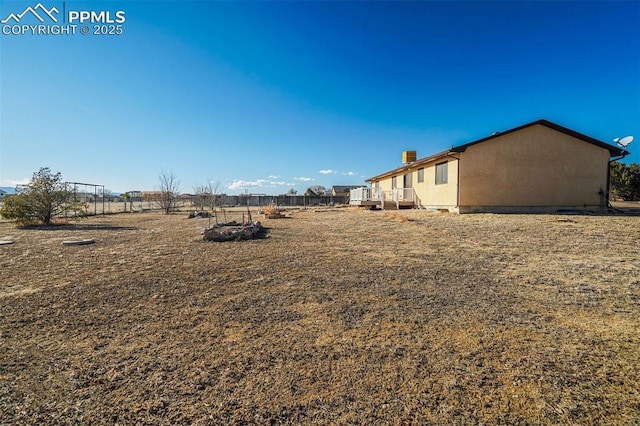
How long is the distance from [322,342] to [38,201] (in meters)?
16.2

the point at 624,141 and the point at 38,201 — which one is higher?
the point at 624,141

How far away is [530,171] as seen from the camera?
14.6 metres

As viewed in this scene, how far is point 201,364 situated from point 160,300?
1.76 metres

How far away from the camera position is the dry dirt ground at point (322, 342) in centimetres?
185

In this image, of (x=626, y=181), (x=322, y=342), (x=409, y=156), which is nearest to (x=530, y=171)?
(x=409, y=156)

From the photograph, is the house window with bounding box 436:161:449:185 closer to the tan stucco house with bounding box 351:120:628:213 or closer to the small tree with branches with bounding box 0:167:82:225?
the tan stucco house with bounding box 351:120:628:213

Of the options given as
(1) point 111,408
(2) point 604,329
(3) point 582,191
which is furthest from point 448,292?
(3) point 582,191

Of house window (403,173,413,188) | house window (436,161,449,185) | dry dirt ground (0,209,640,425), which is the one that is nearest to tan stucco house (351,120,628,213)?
house window (436,161,449,185)

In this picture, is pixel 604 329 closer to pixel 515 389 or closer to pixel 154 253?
pixel 515 389

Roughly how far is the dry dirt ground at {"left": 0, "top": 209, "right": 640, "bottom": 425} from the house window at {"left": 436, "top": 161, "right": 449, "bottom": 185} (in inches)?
410

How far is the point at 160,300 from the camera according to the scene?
3668 millimetres

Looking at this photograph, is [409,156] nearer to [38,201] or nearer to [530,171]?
[530,171]

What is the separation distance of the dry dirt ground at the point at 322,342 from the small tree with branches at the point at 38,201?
9.75 meters

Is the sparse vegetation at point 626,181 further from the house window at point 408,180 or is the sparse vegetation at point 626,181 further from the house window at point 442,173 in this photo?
the house window at point 442,173
